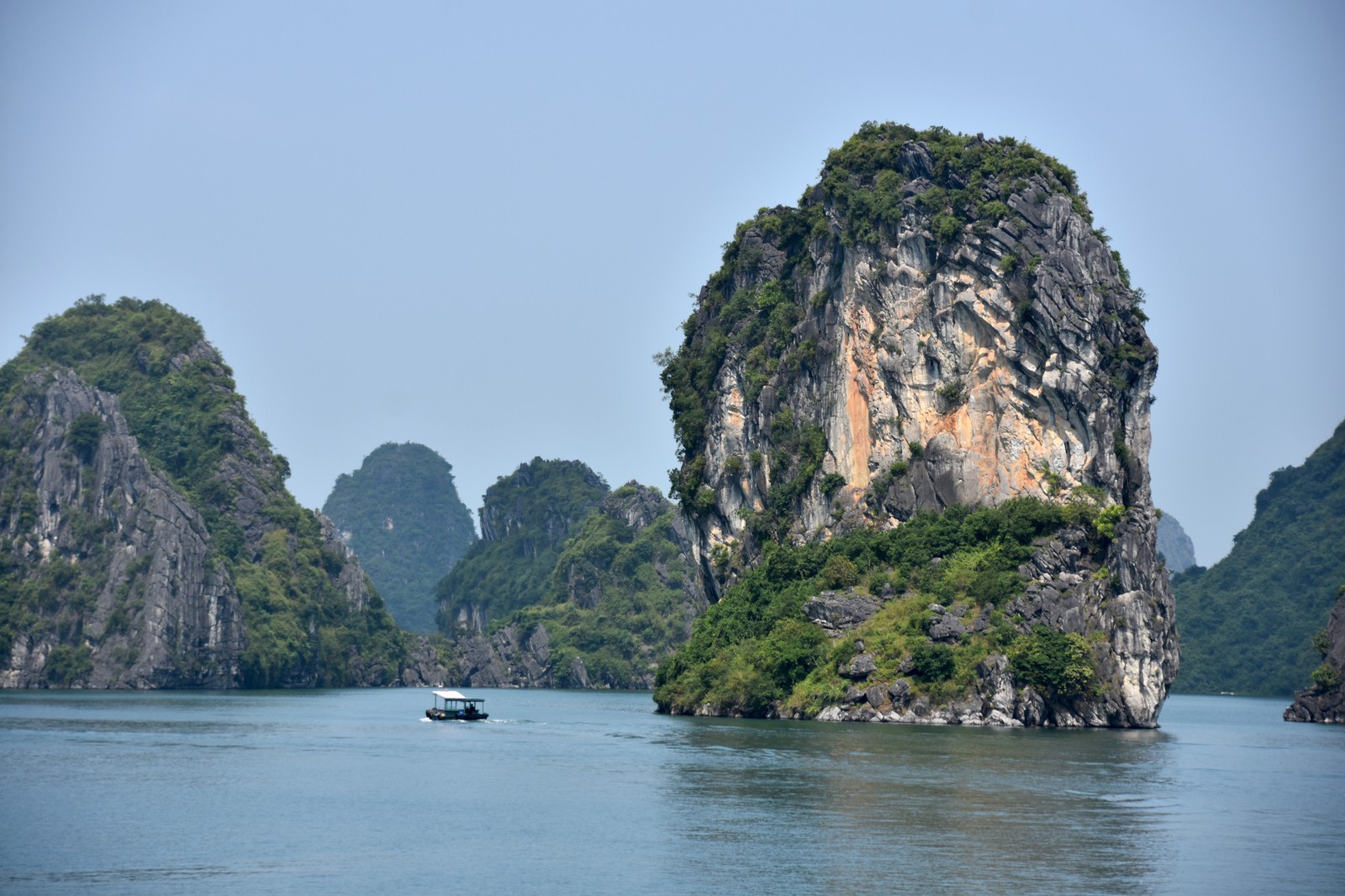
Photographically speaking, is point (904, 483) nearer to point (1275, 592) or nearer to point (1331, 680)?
point (1331, 680)

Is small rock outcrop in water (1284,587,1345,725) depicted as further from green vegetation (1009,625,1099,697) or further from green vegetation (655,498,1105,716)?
green vegetation (1009,625,1099,697)

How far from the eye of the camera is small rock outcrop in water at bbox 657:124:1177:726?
84438 mm

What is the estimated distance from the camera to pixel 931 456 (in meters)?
97.4

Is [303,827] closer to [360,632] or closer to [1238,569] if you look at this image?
[360,632]

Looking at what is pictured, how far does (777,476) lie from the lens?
107 meters

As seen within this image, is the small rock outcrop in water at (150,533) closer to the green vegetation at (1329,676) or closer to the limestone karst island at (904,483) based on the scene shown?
the limestone karst island at (904,483)

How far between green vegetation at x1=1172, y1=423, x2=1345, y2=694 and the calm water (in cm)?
10625

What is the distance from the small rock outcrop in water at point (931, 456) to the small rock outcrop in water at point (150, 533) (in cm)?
5575

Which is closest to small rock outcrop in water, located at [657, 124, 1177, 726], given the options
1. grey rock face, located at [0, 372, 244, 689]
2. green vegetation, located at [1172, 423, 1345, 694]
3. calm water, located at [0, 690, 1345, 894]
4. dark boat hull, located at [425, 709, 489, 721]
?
calm water, located at [0, 690, 1345, 894]

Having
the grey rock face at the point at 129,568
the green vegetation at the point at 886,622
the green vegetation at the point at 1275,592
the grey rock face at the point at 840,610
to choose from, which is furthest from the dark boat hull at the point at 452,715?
the green vegetation at the point at 1275,592

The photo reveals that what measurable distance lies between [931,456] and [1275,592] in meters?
104

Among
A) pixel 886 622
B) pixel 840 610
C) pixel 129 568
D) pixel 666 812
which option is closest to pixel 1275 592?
pixel 840 610

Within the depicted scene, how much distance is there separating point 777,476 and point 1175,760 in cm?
4499

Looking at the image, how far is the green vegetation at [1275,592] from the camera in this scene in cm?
17812
